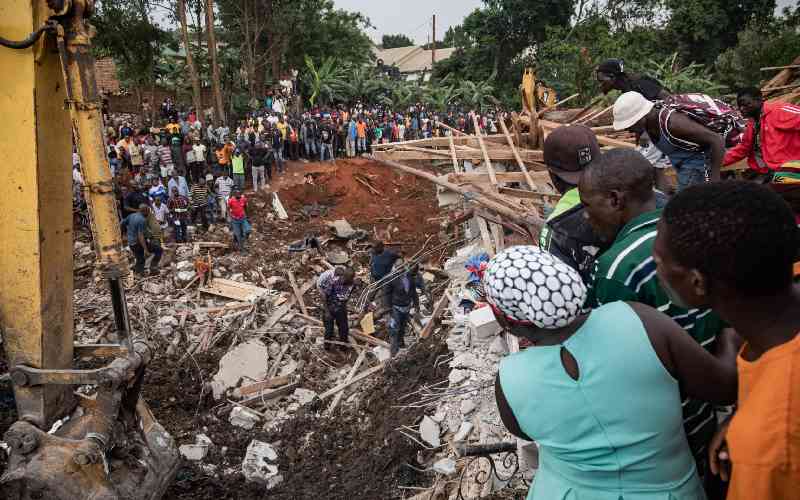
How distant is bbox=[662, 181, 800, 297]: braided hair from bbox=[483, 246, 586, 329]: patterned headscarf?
0.34 meters

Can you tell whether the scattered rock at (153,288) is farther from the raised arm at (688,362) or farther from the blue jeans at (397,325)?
the raised arm at (688,362)

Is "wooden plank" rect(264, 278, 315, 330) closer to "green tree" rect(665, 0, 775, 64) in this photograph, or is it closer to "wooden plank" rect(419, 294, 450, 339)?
"wooden plank" rect(419, 294, 450, 339)

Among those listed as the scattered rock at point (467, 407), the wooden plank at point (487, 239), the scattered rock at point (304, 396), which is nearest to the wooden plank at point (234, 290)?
the scattered rock at point (304, 396)

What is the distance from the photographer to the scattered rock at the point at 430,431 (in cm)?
529

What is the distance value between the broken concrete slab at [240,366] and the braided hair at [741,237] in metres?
8.16

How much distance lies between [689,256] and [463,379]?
451 centimetres

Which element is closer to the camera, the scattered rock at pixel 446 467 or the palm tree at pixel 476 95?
the scattered rock at pixel 446 467

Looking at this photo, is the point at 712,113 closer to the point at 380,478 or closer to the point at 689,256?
the point at 689,256

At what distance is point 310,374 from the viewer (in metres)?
9.20

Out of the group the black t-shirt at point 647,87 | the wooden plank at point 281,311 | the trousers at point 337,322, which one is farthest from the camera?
the wooden plank at point 281,311

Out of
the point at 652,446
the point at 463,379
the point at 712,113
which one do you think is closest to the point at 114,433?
the point at 463,379

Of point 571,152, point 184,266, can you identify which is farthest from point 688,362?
point 184,266

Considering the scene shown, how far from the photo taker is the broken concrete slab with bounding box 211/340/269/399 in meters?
8.84

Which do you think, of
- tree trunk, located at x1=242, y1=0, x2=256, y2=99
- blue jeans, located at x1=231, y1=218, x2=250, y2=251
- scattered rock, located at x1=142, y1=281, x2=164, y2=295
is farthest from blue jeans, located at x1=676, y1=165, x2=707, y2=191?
tree trunk, located at x1=242, y1=0, x2=256, y2=99
